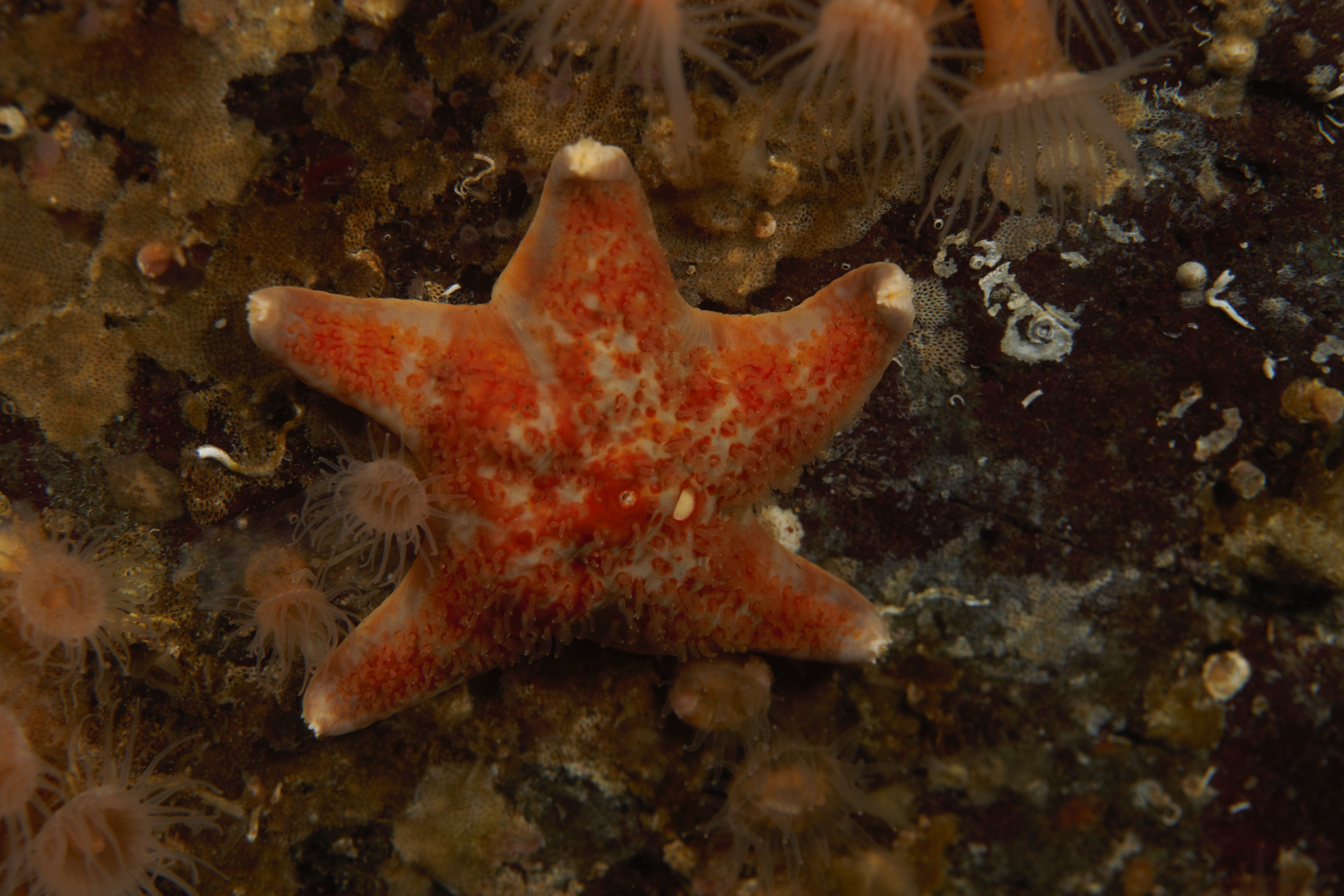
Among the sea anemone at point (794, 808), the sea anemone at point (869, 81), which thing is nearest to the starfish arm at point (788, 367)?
the sea anemone at point (869, 81)

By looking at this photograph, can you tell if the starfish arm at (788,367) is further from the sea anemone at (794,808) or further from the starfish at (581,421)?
the sea anemone at (794,808)

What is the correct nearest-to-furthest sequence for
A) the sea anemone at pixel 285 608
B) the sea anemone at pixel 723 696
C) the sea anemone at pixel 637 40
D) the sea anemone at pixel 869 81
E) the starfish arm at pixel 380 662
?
1. the sea anemone at pixel 869 81
2. the sea anemone at pixel 637 40
3. the starfish arm at pixel 380 662
4. the sea anemone at pixel 285 608
5. the sea anemone at pixel 723 696

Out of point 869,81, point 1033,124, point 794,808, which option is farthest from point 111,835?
point 1033,124

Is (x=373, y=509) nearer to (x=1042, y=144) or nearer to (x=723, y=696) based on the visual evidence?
(x=723, y=696)

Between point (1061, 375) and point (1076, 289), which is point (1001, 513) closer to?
point (1061, 375)

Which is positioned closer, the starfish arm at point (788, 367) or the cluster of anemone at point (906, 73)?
the cluster of anemone at point (906, 73)
